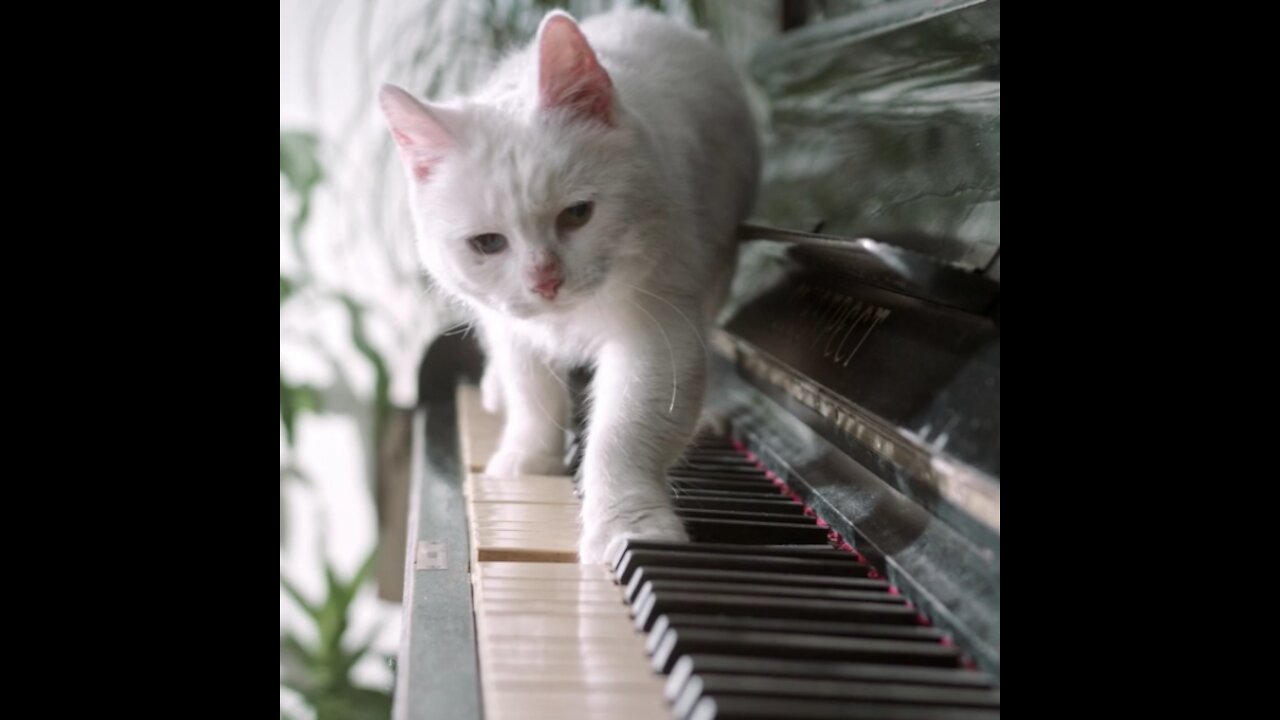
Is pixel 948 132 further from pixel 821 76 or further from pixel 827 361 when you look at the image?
pixel 821 76

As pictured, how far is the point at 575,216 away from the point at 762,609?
1.94ft

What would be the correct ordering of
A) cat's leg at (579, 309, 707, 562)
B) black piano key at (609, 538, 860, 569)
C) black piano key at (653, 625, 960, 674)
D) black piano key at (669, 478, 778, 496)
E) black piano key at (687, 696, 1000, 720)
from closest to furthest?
black piano key at (687, 696, 1000, 720), black piano key at (653, 625, 960, 674), black piano key at (609, 538, 860, 569), cat's leg at (579, 309, 707, 562), black piano key at (669, 478, 778, 496)

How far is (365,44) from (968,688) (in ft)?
6.88

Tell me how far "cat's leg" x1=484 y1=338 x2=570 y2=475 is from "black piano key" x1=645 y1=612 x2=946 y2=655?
0.75 metres

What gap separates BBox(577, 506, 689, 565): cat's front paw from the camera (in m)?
1.34

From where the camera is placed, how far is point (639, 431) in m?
1.51

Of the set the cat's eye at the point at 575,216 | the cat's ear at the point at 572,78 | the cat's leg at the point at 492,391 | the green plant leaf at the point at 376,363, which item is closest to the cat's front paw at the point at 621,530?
the cat's eye at the point at 575,216

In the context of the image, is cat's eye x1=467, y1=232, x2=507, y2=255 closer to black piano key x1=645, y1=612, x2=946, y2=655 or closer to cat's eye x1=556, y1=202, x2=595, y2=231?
cat's eye x1=556, y1=202, x2=595, y2=231

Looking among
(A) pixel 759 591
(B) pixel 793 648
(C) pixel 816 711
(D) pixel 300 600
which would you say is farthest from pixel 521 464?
(D) pixel 300 600

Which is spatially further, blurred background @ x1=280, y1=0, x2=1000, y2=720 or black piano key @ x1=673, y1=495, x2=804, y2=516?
blurred background @ x1=280, y1=0, x2=1000, y2=720

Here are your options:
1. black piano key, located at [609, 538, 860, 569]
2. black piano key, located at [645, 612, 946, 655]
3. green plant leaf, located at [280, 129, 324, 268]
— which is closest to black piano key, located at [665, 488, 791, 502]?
black piano key, located at [609, 538, 860, 569]
